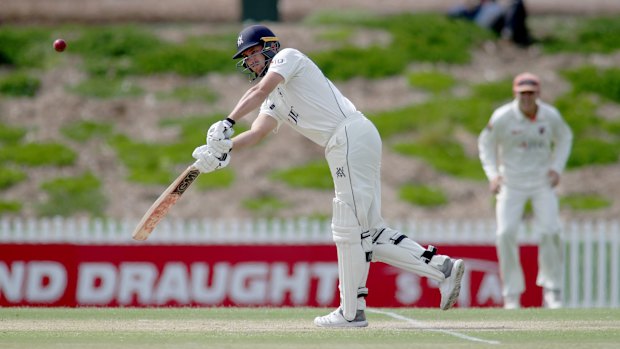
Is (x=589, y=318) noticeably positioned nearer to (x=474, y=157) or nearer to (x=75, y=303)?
(x=75, y=303)

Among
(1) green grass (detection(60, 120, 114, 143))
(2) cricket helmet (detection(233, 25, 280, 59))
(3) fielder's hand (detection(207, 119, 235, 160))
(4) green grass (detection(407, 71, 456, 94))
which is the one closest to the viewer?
A: (3) fielder's hand (detection(207, 119, 235, 160))

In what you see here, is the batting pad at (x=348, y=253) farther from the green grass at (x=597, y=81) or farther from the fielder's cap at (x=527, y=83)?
the green grass at (x=597, y=81)

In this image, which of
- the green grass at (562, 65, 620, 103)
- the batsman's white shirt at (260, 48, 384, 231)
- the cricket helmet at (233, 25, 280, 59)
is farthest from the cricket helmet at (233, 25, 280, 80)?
the green grass at (562, 65, 620, 103)

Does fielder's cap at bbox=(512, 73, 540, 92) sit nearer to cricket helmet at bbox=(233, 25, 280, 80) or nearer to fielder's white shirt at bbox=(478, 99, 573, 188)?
fielder's white shirt at bbox=(478, 99, 573, 188)

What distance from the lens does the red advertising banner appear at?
9.98m

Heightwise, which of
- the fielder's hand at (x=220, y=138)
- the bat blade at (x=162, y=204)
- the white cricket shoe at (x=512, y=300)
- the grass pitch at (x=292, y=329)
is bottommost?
the grass pitch at (x=292, y=329)

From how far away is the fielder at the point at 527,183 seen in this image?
8891mm

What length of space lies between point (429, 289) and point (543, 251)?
140 centimetres

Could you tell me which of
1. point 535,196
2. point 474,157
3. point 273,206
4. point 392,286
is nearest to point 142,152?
point 273,206

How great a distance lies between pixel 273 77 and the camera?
19.2 ft

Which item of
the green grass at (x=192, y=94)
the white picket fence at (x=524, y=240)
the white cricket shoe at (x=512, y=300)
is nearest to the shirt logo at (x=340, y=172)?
the white cricket shoe at (x=512, y=300)

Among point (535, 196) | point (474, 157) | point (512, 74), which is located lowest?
point (535, 196)

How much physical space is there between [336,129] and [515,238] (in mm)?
3333

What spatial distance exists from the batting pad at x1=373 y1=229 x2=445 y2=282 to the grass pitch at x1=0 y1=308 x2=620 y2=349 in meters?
0.28
